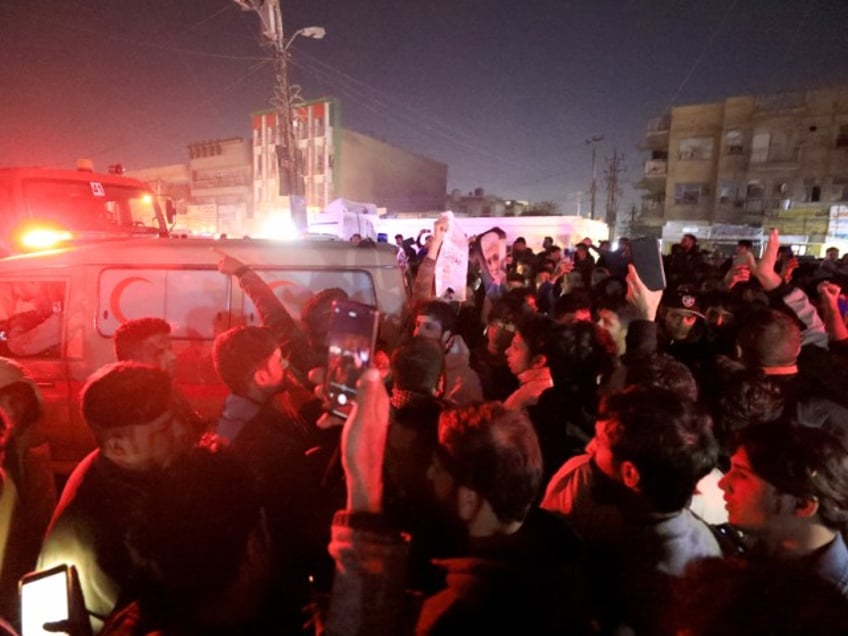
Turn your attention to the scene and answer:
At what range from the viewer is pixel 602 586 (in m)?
1.84

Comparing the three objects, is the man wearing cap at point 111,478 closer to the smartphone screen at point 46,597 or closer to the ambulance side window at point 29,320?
the smartphone screen at point 46,597

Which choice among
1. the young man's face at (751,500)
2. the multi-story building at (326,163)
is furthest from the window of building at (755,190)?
the young man's face at (751,500)

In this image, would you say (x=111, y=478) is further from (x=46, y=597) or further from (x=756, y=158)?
(x=756, y=158)

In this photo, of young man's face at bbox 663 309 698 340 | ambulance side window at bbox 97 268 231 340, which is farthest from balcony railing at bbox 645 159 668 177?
ambulance side window at bbox 97 268 231 340

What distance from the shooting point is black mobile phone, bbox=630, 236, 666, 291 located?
12.2 ft

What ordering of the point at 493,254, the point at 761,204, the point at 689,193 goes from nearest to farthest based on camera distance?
the point at 493,254 → the point at 761,204 → the point at 689,193

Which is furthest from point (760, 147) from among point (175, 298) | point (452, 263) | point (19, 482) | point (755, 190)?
point (19, 482)

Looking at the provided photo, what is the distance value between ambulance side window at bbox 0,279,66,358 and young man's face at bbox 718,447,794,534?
473 centimetres

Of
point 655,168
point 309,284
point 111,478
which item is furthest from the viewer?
point 655,168

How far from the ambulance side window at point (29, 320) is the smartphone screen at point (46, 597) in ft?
10.9

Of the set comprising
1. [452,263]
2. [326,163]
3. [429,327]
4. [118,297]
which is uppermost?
[326,163]

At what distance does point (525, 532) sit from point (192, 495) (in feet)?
3.34

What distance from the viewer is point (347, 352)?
55.8 inches

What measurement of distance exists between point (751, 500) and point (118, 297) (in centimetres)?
446
